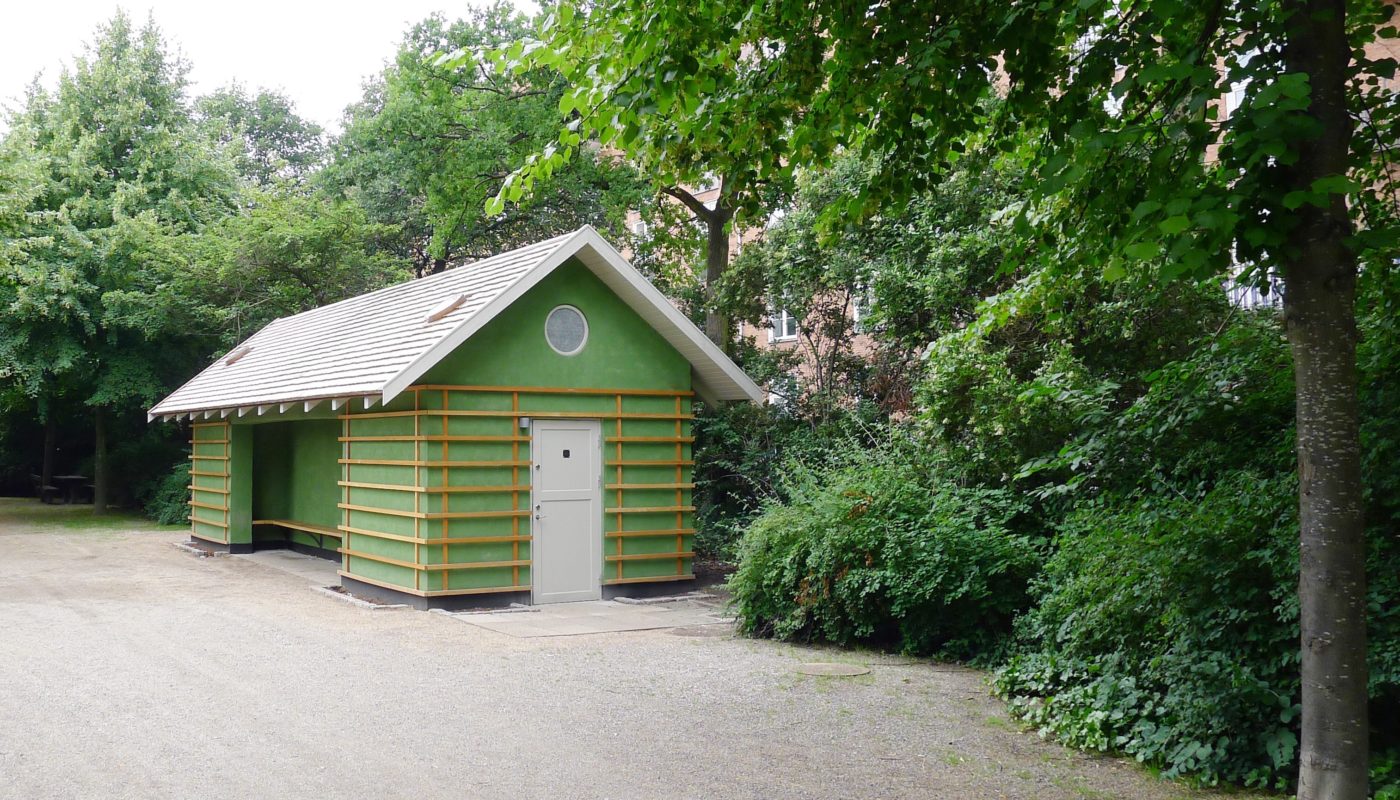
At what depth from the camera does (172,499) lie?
27859mm

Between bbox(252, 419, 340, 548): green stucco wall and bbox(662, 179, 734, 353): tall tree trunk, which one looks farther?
bbox(662, 179, 734, 353): tall tree trunk

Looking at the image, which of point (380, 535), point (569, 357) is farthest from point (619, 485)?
point (380, 535)

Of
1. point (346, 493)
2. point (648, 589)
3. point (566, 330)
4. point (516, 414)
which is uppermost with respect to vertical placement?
point (566, 330)

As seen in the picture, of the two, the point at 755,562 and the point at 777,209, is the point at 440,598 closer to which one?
the point at 755,562

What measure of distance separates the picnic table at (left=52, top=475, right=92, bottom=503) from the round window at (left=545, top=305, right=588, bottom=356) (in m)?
26.2

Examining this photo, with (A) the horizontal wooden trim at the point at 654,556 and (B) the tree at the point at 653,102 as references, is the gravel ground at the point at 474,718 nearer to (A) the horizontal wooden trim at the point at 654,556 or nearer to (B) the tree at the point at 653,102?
(A) the horizontal wooden trim at the point at 654,556

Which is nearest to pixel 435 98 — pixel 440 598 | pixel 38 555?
pixel 38 555

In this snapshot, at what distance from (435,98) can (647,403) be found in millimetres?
13726

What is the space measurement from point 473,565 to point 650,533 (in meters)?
2.60

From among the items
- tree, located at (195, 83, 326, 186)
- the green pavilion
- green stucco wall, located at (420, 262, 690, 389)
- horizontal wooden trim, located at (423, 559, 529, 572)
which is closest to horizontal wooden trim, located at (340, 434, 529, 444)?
the green pavilion

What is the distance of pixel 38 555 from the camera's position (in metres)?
19.8

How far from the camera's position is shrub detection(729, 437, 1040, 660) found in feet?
32.8

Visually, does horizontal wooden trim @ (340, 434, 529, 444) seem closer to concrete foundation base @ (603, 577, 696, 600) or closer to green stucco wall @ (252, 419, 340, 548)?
concrete foundation base @ (603, 577, 696, 600)

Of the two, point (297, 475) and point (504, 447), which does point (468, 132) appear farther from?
point (504, 447)
